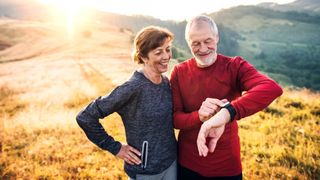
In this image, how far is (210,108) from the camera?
2584mm

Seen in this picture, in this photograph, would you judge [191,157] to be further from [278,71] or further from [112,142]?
[278,71]

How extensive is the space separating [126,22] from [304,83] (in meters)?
112

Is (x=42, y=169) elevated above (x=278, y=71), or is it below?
above

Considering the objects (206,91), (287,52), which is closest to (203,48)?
(206,91)

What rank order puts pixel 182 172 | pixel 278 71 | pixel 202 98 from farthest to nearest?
pixel 278 71, pixel 182 172, pixel 202 98

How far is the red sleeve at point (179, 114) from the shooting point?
289 centimetres

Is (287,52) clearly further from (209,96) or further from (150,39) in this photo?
(150,39)

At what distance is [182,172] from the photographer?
3.34 metres

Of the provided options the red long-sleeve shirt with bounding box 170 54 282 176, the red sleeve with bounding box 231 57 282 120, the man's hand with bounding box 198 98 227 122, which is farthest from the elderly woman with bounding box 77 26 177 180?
the red sleeve with bounding box 231 57 282 120

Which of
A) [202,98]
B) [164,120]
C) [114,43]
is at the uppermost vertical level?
[202,98]

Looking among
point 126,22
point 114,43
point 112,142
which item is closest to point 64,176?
point 112,142

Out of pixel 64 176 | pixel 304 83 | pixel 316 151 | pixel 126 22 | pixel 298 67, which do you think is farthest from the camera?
pixel 126 22

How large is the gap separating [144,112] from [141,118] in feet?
0.22

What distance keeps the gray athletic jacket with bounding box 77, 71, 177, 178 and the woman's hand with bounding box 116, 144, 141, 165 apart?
0.14ft
